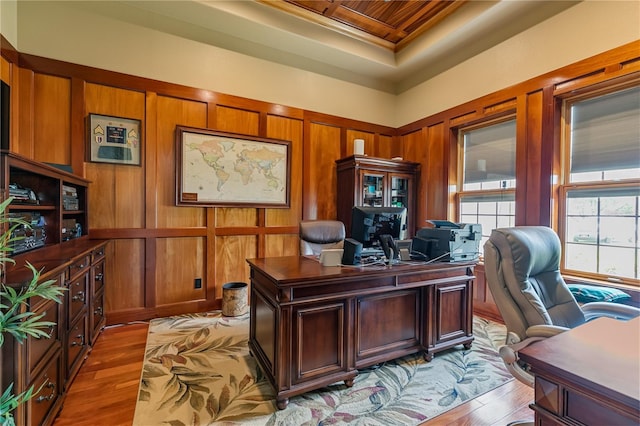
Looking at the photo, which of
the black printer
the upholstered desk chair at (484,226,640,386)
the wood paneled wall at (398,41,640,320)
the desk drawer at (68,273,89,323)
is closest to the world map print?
the desk drawer at (68,273,89,323)

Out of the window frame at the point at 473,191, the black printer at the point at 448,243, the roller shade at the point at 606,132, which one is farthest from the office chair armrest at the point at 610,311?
the window frame at the point at 473,191

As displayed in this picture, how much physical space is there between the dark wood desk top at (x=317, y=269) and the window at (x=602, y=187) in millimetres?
1282

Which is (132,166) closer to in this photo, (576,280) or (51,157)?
(51,157)

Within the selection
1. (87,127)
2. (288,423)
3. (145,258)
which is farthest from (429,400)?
(87,127)

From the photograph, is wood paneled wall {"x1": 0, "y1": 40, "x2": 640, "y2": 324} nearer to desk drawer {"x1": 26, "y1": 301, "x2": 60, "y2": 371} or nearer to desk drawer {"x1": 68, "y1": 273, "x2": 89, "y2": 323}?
desk drawer {"x1": 68, "y1": 273, "x2": 89, "y2": 323}

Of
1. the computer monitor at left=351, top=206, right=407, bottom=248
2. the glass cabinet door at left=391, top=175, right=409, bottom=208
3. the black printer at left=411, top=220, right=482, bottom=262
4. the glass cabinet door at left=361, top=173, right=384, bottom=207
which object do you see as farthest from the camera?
the glass cabinet door at left=391, top=175, right=409, bottom=208

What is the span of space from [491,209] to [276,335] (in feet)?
10.4

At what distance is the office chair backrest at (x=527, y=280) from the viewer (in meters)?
1.43

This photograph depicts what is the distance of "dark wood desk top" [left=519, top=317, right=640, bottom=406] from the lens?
67 cm

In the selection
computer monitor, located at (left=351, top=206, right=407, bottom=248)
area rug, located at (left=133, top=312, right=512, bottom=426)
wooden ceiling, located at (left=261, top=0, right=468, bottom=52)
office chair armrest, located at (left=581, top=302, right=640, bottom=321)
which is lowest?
area rug, located at (left=133, top=312, right=512, bottom=426)

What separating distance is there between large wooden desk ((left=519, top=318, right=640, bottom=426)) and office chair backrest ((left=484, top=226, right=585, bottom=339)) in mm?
498

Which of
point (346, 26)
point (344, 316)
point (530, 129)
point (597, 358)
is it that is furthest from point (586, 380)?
point (346, 26)

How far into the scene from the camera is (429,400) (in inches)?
72.7

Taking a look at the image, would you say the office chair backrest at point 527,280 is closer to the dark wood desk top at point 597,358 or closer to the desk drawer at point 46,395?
the dark wood desk top at point 597,358
